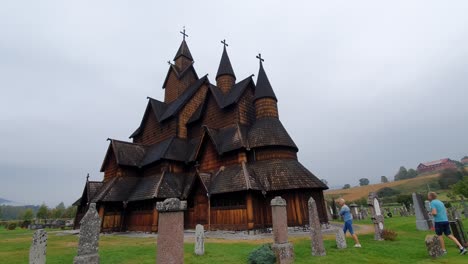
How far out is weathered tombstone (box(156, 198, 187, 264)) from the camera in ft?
14.9

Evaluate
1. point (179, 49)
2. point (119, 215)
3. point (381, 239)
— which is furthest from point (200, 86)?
point (381, 239)

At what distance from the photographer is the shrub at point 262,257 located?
26.7 feet

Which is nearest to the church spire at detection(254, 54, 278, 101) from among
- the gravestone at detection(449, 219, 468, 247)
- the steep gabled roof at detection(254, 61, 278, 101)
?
the steep gabled roof at detection(254, 61, 278, 101)

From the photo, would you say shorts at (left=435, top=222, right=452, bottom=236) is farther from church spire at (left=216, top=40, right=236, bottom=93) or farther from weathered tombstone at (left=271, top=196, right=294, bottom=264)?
church spire at (left=216, top=40, right=236, bottom=93)

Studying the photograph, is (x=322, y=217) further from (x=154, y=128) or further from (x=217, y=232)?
(x=154, y=128)

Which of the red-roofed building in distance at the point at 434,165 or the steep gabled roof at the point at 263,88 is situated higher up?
the red-roofed building in distance at the point at 434,165

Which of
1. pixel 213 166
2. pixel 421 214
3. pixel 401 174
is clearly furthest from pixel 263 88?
pixel 401 174

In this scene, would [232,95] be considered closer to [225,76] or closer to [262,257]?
[225,76]

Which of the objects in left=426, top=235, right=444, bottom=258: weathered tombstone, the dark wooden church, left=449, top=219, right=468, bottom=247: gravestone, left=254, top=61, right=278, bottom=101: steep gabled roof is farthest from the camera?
left=254, top=61, right=278, bottom=101: steep gabled roof

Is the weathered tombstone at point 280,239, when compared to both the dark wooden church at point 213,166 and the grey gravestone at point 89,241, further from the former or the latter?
the dark wooden church at point 213,166

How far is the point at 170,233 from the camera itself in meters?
4.68

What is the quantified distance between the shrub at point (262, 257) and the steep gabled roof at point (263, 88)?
1594 centimetres

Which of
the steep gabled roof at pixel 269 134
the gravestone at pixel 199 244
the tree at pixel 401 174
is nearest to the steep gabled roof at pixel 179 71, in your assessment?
the steep gabled roof at pixel 269 134

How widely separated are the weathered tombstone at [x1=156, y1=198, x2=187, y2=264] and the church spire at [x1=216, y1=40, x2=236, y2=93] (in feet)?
80.3
